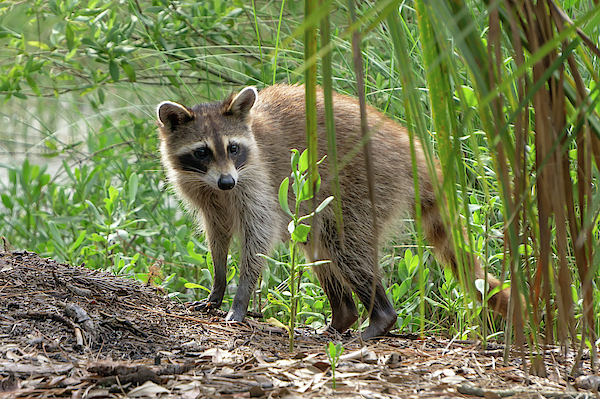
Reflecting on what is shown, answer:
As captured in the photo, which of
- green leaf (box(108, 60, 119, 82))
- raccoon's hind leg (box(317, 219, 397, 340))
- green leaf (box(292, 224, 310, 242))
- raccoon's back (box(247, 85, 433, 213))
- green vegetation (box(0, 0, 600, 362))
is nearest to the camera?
green vegetation (box(0, 0, 600, 362))

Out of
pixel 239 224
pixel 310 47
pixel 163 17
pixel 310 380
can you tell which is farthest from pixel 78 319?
pixel 163 17

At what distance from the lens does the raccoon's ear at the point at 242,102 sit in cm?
404

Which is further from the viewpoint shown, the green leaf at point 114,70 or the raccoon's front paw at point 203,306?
the green leaf at point 114,70

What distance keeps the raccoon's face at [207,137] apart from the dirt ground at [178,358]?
1.05 meters

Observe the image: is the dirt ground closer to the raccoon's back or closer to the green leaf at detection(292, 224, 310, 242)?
the green leaf at detection(292, 224, 310, 242)

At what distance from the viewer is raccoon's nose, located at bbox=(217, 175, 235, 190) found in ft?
12.6

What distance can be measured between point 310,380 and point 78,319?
1066 mm

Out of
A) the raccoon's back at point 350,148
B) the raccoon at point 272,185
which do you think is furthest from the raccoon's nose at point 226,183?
the raccoon's back at point 350,148

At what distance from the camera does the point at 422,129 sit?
1.22 meters

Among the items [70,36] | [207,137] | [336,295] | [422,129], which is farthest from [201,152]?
[422,129]

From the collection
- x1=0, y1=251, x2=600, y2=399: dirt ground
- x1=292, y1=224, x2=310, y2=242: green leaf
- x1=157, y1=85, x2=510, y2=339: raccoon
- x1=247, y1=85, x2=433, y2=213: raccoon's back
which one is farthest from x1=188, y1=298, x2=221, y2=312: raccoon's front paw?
x1=292, y1=224, x2=310, y2=242: green leaf

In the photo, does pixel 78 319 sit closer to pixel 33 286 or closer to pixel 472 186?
pixel 33 286

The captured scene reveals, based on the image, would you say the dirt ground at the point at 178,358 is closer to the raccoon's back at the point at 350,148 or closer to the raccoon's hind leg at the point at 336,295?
the raccoon's hind leg at the point at 336,295

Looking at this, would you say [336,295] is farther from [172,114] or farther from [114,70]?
[114,70]
